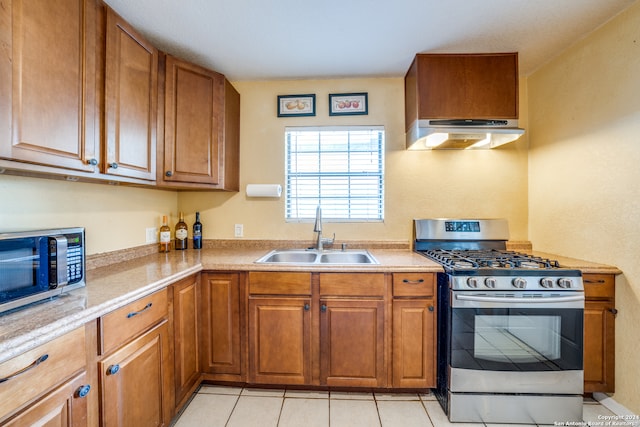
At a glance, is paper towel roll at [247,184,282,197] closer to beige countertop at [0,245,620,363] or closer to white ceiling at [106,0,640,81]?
beige countertop at [0,245,620,363]

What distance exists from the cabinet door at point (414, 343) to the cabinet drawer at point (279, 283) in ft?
1.91

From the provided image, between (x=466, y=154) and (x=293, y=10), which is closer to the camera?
(x=293, y=10)

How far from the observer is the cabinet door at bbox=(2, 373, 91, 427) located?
2.57 ft

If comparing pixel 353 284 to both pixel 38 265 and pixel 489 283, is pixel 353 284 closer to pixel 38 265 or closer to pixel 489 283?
pixel 489 283

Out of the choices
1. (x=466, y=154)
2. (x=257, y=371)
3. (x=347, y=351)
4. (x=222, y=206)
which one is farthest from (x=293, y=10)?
(x=257, y=371)

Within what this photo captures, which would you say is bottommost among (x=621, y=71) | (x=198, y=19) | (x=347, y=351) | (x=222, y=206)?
(x=347, y=351)

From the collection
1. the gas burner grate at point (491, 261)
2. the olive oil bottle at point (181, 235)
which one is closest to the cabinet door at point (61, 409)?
the olive oil bottle at point (181, 235)

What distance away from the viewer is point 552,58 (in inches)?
79.7

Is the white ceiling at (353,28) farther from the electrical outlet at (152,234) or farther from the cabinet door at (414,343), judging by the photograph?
the cabinet door at (414,343)

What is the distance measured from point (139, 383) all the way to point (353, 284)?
3.88 ft

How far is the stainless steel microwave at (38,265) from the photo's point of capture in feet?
3.01

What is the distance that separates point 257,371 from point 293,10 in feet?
7.22

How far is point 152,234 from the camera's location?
2.10 m

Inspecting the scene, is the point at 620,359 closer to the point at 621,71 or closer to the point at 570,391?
the point at 570,391
